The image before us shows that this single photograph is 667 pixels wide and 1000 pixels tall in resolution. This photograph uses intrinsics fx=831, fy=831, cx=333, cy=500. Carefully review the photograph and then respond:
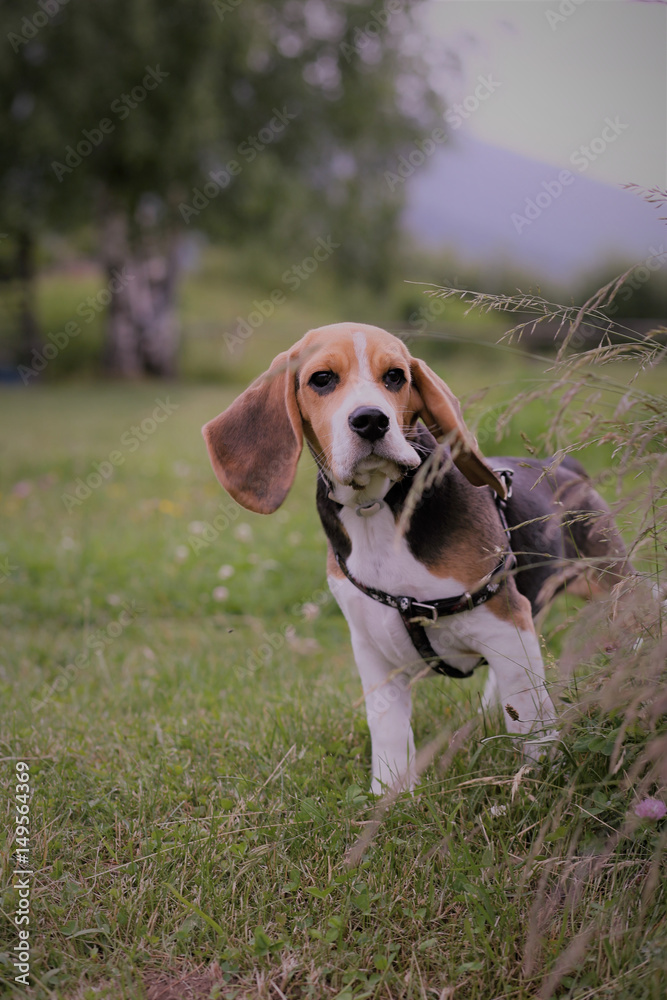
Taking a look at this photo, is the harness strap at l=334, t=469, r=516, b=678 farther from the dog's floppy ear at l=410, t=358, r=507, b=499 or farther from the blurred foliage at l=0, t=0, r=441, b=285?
the blurred foliage at l=0, t=0, r=441, b=285

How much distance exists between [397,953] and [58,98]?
16927 mm

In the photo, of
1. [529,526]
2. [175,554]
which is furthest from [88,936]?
[175,554]

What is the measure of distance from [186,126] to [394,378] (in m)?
15.2

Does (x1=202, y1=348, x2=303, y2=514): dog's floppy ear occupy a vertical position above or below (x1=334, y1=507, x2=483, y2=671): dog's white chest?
above

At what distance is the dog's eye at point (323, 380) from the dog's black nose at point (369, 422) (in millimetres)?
221

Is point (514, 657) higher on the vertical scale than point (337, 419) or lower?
lower

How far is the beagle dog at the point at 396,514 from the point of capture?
2557 mm

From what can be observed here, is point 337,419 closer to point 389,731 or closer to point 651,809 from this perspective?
point 389,731

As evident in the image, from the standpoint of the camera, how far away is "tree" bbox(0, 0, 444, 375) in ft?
51.2

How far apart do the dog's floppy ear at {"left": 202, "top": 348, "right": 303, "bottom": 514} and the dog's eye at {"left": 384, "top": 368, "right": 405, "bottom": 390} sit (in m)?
0.31

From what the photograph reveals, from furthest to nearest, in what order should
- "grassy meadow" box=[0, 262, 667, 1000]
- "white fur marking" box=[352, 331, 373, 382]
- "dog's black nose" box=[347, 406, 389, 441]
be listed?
"white fur marking" box=[352, 331, 373, 382] < "dog's black nose" box=[347, 406, 389, 441] < "grassy meadow" box=[0, 262, 667, 1000]

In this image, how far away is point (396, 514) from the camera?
8.71 feet

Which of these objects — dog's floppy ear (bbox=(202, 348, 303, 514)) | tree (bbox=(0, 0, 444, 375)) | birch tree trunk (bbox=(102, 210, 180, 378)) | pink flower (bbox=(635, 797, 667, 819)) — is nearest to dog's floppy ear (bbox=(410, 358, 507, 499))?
dog's floppy ear (bbox=(202, 348, 303, 514))

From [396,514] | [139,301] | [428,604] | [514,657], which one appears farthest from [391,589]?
[139,301]
